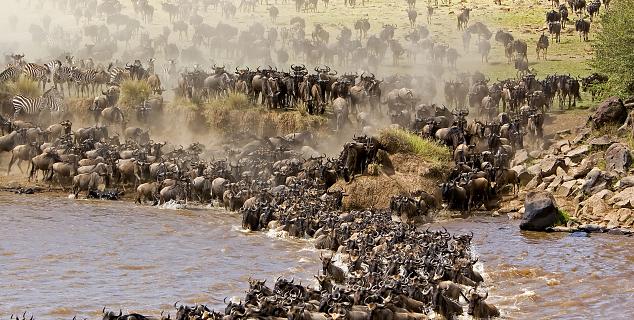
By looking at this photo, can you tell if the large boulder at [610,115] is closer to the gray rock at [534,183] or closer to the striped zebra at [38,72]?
the gray rock at [534,183]

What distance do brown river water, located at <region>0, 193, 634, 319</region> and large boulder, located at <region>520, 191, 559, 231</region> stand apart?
469 millimetres

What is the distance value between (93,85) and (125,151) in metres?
8.80

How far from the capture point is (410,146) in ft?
99.9

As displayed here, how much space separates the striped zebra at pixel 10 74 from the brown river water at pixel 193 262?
41.6 feet

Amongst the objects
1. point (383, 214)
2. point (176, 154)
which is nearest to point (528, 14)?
point (176, 154)

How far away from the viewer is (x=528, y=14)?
59656 millimetres

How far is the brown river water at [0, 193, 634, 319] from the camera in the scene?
62.4ft

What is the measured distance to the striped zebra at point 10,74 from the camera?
132ft

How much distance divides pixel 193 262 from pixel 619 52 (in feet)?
75.6

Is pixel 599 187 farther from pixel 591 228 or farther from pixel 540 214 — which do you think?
pixel 540 214

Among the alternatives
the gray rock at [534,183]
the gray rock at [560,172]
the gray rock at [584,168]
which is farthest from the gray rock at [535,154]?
the gray rock at [534,183]

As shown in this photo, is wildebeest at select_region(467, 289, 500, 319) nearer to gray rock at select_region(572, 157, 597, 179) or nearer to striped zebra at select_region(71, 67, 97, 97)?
gray rock at select_region(572, 157, 597, 179)

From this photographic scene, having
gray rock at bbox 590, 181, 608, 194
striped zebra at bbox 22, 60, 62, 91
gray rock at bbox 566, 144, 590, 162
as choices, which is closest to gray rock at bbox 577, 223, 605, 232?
gray rock at bbox 590, 181, 608, 194

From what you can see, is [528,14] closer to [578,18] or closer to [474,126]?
[578,18]
